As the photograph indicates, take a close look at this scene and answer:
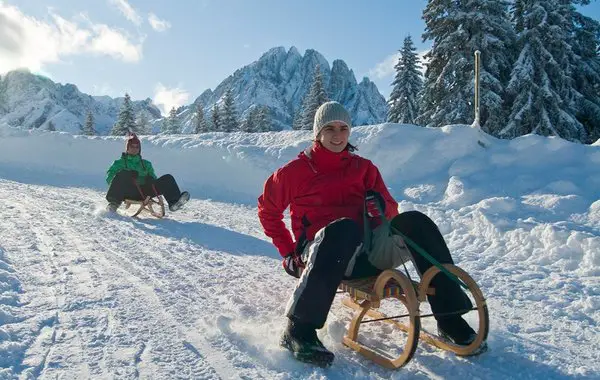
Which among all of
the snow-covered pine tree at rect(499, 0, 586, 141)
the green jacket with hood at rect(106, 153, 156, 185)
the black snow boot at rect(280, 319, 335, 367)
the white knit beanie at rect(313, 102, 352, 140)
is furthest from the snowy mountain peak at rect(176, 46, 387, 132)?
the black snow boot at rect(280, 319, 335, 367)

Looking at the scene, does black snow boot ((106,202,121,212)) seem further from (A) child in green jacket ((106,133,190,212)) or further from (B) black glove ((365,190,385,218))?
(B) black glove ((365,190,385,218))

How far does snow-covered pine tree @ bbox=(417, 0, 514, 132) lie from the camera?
17.0 m

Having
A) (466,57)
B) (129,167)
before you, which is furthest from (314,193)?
(466,57)

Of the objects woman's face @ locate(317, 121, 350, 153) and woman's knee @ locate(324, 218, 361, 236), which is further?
woman's face @ locate(317, 121, 350, 153)

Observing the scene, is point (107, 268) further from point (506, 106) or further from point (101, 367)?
point (506, 106)

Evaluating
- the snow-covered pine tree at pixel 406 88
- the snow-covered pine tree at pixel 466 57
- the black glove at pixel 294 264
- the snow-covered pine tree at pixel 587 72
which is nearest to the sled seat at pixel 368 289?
the black glove at pixel 294 264

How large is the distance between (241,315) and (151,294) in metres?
0.73

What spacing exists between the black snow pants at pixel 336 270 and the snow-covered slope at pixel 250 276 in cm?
26

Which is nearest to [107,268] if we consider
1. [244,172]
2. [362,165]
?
[362,165]

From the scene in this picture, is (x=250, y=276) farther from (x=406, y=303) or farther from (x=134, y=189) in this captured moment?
(x=134, y=189)

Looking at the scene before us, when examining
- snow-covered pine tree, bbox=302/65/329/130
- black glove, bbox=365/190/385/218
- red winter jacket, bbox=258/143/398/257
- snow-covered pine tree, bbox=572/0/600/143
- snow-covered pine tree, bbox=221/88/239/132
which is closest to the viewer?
black glove, bbox=365/190/385/218

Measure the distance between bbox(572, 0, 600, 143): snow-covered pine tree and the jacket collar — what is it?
17.2 metres

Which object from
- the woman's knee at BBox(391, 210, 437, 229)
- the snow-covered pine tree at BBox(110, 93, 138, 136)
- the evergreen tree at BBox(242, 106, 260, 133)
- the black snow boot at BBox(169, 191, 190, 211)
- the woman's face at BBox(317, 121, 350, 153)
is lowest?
the black snow boot at BBox(169, 191, 190, 211)

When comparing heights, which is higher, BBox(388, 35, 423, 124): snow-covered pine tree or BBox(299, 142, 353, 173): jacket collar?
BBox(388, 35, 423, 124): snow-covered pine tree
